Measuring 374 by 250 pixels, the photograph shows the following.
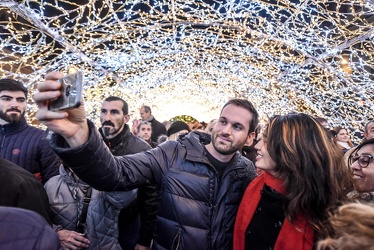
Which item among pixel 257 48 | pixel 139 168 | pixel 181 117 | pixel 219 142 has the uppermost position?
pixel 257 48

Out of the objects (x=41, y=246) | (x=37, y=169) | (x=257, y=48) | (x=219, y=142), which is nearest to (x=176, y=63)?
(x=257, y=48)

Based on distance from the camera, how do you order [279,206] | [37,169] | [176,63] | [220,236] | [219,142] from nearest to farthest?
[279,206] < [220,236] < [219,142] < [37,169] < [176,63]

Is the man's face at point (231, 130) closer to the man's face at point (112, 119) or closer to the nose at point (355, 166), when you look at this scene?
the nose at point (355, 166)

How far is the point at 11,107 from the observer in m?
3.79

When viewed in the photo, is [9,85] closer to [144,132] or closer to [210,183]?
[210,183]

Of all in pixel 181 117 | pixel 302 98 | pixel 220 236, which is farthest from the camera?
pixel 181 117

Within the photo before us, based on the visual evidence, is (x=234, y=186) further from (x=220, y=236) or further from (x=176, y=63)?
(x=176, y=63)

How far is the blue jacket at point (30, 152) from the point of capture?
3.66 m

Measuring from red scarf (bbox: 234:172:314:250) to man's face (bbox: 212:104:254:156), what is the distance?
0.31 m

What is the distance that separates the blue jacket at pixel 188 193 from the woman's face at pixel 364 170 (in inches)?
34.5

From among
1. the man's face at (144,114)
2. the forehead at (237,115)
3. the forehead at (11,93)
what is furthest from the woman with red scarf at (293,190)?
the man's face at (144,114)

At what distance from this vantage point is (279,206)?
220 cm

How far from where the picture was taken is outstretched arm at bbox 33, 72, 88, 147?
1.38m

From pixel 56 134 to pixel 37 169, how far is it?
2219 mm
